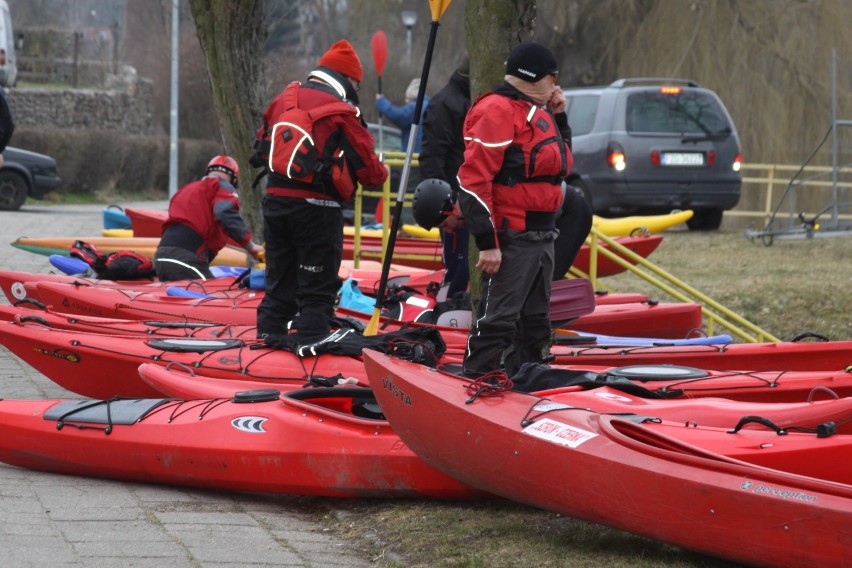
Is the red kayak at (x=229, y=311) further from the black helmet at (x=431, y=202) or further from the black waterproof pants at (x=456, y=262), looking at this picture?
the black helmet at (x=431, y=202)

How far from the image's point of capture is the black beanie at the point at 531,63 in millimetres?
5559

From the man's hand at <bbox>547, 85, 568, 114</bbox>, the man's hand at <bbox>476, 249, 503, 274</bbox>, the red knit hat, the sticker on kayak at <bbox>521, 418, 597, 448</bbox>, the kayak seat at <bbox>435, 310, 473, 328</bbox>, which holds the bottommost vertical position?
the kayak seat at <bbox>435, 310, 473, 328</bbox>

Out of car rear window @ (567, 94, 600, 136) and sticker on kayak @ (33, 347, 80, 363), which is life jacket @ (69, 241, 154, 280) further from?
car rear window @ (567, 94, 600, 136)

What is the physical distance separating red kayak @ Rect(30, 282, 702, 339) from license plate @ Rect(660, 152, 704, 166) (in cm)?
598

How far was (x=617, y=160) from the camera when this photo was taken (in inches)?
557

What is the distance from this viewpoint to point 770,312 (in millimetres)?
10055

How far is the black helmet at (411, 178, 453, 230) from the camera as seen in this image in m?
6.56

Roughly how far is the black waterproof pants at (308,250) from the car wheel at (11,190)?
574 inches

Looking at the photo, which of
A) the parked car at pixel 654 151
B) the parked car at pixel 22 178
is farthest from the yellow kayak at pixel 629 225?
the parked car at pixel 22 178

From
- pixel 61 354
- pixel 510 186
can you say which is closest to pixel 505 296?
pixel 510 186

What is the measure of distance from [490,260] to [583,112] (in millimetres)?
9790

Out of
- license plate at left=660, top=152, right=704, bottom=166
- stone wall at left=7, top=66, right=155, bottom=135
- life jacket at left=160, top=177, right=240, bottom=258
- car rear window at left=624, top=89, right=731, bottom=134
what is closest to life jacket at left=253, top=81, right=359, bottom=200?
life jacket at left=160, top=177, right=240, bottom=258

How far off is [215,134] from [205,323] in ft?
88.5

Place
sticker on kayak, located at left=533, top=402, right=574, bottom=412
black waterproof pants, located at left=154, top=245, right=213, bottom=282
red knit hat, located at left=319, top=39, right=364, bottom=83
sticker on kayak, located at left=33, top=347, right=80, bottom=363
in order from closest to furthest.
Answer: sticker on kayak, located at left=533, top=402, right=574, bottom=412 < sticker on kayak, located at left=33, top=347, right=80, bottom=363 < red knit hat, located at left=319, top=39, right=364, bottom=83 < black waterproof pants, located at left=154, top=245, right=213, bottom=282
